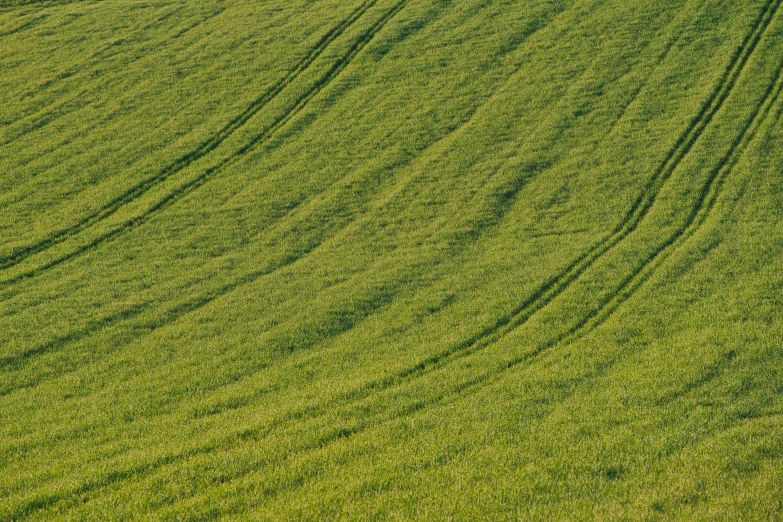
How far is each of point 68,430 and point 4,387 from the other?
3379 mm

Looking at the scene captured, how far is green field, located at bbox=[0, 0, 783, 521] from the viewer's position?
12102 millimetres

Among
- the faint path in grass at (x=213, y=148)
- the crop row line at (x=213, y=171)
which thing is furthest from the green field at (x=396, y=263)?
the faint path in grass at (x=213, y=148)

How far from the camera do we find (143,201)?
1095 inches

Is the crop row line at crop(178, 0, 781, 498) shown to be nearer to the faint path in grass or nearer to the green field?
the green field

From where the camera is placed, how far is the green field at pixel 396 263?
12.1 m

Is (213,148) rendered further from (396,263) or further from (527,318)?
(527,318)

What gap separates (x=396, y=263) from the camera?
22438mm

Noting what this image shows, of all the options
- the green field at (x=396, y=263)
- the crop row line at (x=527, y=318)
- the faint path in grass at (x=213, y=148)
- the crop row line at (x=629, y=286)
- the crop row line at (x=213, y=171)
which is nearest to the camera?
the crop row line at (x=213, y=171)

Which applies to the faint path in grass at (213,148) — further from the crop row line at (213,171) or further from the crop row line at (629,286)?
the crop row line at (629,286)

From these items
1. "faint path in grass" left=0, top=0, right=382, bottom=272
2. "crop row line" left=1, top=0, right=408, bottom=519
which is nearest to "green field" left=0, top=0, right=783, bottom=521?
"crop row line" left=1, top=0, right=408, bottom=519

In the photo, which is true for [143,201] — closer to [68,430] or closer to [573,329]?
[68,430]

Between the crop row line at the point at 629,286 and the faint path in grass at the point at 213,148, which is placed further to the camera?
the faint path in grass at the point at 213,148

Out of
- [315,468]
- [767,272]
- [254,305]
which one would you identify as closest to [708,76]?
[767,272]

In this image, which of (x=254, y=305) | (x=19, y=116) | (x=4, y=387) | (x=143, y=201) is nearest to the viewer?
(x=4, y=387)
